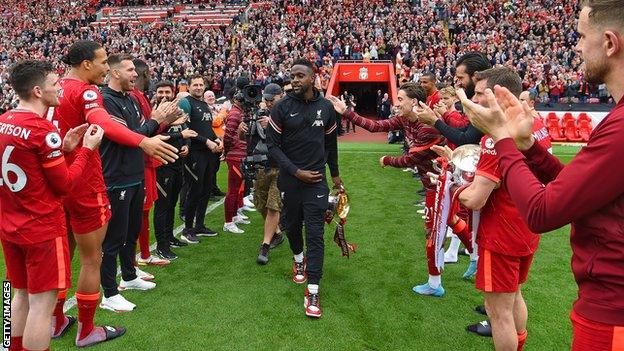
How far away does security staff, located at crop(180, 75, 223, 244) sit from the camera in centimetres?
659

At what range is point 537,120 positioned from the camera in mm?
3115

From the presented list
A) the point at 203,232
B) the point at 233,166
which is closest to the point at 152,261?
the point at 203,232

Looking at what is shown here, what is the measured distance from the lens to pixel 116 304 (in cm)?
457

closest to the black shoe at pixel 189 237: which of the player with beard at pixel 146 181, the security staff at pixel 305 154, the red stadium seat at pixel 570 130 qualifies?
the player with beard at pixel 146 181

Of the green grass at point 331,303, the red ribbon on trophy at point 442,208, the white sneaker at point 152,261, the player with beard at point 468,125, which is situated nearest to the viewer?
the player with beard at point 468,125

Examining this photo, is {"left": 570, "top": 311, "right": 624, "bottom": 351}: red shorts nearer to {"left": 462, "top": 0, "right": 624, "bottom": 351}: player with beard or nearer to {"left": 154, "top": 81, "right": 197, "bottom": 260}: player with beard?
Result: {"left": 462, "top": 0, "right": 624, "bottom": 351}: player with beard

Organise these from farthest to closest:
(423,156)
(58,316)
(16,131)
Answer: (423,156) → (58,316) → (16,131)

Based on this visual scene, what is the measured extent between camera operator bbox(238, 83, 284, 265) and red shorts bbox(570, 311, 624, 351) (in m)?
4.31

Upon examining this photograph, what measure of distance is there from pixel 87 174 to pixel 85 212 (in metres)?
0.30

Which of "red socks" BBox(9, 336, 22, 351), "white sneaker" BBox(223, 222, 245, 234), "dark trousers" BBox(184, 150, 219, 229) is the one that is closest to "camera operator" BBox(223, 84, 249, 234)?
"white sneaker" BBox(223, 222, 245, 234)

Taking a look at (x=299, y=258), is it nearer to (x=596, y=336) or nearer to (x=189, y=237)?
(x=189, y=237)

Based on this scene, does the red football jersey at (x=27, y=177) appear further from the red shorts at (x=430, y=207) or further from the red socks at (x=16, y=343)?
the red shorts at (x=430, y=207)

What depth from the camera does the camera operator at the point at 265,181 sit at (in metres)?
6.00

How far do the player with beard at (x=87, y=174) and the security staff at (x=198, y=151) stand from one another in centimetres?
256
